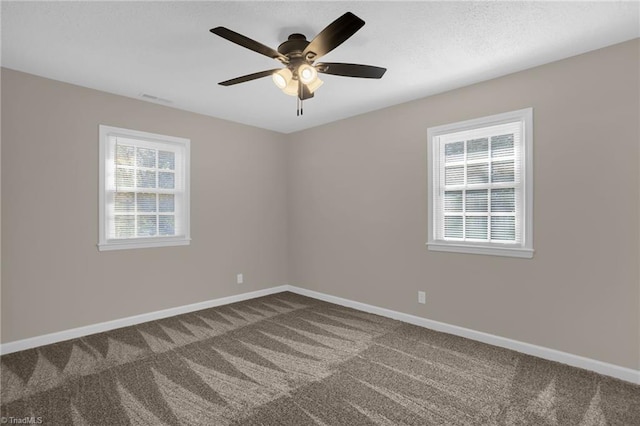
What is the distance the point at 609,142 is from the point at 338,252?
313 cm

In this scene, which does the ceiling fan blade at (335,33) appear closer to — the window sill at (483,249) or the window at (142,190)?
the window sill at (483,249)

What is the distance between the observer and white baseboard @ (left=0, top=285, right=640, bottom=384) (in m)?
2.70

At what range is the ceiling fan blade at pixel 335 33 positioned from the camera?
1774 millimetres

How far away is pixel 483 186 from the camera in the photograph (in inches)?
133

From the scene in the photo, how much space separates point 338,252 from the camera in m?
4.75

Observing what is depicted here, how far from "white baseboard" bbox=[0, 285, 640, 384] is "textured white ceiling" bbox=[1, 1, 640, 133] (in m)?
2.54

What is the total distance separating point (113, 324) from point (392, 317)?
3.19m

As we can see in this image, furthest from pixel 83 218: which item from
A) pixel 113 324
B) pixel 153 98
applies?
pixel 153 98

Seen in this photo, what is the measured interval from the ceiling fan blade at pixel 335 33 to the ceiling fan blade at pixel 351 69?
0.37 feet

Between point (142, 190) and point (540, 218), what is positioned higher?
point (142, 190)

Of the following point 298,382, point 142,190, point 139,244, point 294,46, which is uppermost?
point 294,46

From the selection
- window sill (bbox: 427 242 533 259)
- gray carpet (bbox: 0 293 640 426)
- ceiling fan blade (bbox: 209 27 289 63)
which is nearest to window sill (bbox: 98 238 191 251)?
gray carpet (bbox: 0 293 640 426)

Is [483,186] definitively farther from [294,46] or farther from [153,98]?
[153,98]

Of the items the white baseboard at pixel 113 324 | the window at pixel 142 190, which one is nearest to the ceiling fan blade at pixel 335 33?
the window at pixel 142 190
